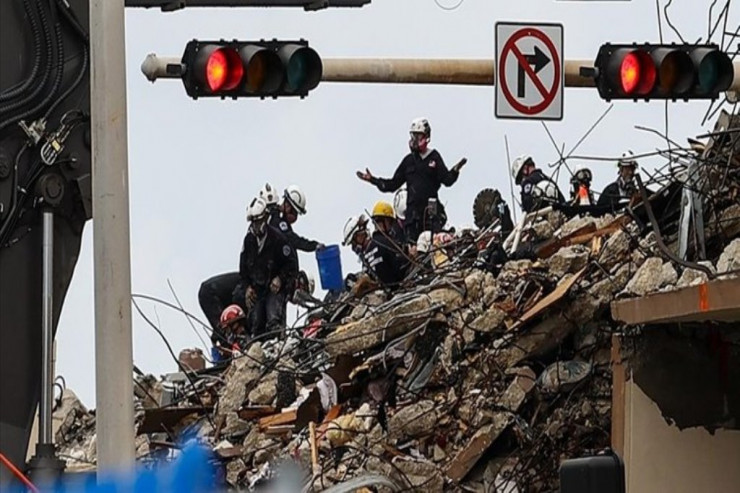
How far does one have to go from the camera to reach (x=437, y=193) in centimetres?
2009

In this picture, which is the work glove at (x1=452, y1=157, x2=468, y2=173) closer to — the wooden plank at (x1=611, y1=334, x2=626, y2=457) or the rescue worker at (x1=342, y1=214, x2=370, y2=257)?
the rescue worker at (x1=342, y1=214, x2=370, y2=257)

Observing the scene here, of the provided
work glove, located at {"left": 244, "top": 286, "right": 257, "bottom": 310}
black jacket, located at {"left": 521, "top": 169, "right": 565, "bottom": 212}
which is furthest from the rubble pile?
work glove, located at {"left": 244, "top": 286, "right": 257, "bottom": 310}

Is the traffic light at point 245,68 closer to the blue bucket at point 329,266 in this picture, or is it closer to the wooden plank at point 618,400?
the wooden plank at point 618,400

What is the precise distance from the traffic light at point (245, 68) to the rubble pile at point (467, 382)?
98.8 inches

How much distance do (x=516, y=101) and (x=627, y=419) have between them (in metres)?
3.13

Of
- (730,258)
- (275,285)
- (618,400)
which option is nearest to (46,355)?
(618,400)

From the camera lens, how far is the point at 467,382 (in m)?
13.1

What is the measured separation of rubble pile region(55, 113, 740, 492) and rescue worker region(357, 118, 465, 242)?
5389 mm

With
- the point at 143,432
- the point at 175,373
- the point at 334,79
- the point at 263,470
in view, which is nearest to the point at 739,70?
the point at 334,79

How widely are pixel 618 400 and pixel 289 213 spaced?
10900mm

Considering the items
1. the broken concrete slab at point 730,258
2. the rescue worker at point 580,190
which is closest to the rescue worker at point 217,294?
the rescue worker at point 580,190

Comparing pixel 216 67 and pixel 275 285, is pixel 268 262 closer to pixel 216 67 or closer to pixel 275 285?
pixel 275 285

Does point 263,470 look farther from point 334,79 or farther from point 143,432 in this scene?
point 334,79

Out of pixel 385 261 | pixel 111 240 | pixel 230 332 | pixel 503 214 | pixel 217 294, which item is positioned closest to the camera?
pixel 111 240
